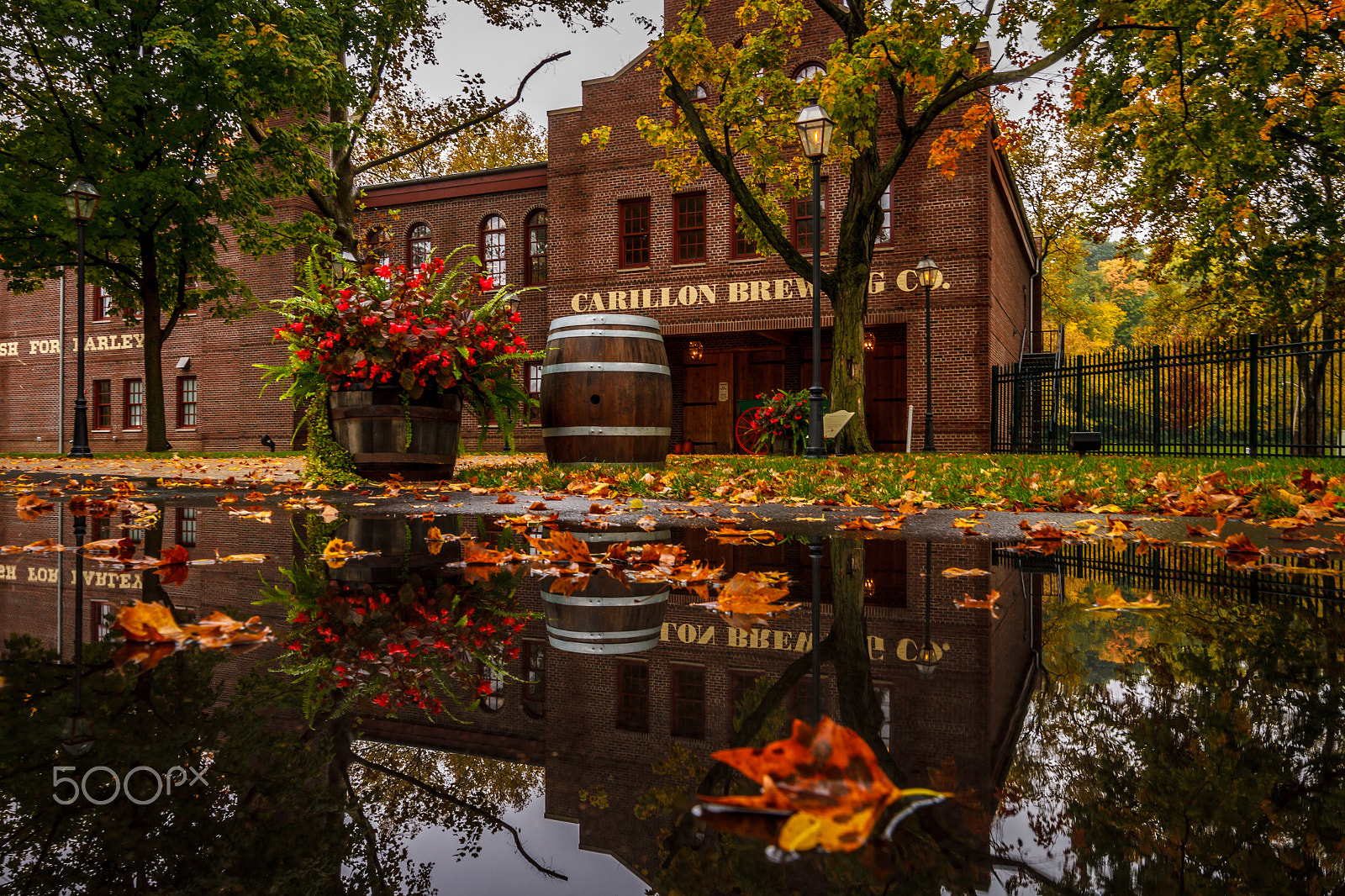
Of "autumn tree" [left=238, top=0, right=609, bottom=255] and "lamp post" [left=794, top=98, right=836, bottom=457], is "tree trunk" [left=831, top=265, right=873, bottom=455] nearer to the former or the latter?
"lamp post" [left=794, top=98, right=836, bottom=457]

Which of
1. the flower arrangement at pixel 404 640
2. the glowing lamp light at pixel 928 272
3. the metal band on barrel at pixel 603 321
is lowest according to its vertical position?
the flower arrangement at pixel 404 640

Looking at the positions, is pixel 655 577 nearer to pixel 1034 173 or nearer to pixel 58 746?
pixel 58 746

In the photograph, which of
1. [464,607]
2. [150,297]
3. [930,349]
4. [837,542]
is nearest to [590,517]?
[837,542]

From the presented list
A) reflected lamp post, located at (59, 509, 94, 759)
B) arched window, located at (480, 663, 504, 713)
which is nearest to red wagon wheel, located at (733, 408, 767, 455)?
arched window, located at (480, 663, 504, 713)

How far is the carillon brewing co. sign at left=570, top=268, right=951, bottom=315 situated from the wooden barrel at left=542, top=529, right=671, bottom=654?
15.8 metres

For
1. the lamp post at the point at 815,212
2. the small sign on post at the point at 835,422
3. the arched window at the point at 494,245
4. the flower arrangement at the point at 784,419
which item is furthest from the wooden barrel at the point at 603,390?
the arched window at the point at 494,245

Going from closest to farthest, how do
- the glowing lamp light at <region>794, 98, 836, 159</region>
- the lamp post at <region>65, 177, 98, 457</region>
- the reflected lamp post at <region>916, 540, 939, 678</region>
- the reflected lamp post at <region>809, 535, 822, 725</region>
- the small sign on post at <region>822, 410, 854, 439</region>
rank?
the reflected lamp post at <region>809, 535, 822, 725</region> → the reflected lamp post at <region>916, 540, 939, 678</region> → the glowing lamp light at <region>794, 98, 836, 159</region> → the small sign on post at <region>822, 410, 854, 439</region> → the lamp post at <region>65, 177, 98, 457</region>

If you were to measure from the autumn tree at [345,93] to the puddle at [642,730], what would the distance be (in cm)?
1482

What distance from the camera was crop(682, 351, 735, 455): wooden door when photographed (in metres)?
20.4

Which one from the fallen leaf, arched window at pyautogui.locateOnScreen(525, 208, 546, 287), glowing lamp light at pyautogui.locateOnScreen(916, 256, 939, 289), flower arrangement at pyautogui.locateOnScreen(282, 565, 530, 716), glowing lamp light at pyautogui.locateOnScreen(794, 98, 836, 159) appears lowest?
flower arrangement at pyautogui.locateOnScreen(282, 565, 530, 716)

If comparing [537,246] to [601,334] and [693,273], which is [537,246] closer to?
[693,273]

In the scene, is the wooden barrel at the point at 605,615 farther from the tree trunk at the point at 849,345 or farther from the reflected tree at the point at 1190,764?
the tree trunk at the point at 849,345

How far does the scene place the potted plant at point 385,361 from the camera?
6125mm

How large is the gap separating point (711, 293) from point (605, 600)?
17.4 metres
